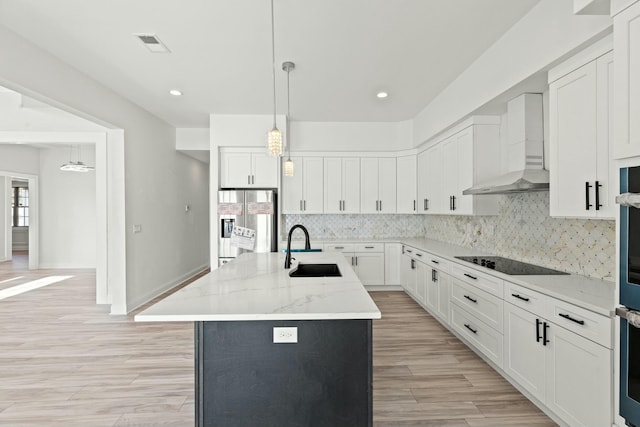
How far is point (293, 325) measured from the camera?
159cm

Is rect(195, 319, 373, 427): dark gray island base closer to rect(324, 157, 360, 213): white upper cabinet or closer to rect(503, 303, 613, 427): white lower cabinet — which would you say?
rect(503, 303, 613, 427): white lower cabinet

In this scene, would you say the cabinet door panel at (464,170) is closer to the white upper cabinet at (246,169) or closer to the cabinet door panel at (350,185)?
the cabinet door panel at (350,185)

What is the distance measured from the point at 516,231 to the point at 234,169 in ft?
13.0

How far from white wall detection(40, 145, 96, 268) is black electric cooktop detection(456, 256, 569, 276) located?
8.23 m

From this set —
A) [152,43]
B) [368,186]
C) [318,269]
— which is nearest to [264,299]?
[318,269]

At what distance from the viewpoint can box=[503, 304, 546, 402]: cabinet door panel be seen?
7.23ft

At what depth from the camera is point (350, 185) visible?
561 centimetres

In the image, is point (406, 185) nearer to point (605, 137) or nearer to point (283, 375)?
point (605, 137)

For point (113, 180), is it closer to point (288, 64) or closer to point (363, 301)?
point (288, 64)

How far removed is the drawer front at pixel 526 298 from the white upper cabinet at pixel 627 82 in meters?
1.04

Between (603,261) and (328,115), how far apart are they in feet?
12.9

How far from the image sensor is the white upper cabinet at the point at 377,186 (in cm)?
562

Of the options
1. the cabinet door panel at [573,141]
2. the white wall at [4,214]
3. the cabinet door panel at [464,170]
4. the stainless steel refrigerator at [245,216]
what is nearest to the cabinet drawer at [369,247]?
the stainless steel refrigerator at [245,216]

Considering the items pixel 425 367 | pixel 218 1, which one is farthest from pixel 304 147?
pixel 425 367
